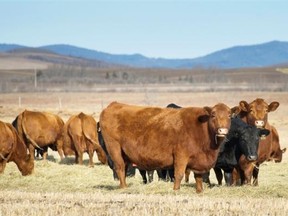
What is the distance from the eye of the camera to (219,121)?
39.3 ft

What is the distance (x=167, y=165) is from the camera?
41.0 ft

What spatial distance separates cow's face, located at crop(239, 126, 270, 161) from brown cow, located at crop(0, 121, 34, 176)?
5.34m

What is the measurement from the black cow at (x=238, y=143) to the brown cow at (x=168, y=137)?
1.21 metres

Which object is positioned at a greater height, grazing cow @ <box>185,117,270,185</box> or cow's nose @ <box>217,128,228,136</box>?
cow's nose @ <box>217,128,228,136</box>

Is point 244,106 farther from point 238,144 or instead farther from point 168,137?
point 168,137

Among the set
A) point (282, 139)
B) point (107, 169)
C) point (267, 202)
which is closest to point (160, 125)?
point (267, 202)

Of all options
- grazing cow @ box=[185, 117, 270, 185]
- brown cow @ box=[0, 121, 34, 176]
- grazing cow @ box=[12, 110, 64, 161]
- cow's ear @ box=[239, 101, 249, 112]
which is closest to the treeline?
→ grazing cow @ box=[12, 110, 64, 161]

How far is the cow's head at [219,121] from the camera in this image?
11891mm

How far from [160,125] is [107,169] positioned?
555cm

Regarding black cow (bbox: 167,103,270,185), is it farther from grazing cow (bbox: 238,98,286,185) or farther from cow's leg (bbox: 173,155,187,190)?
cow's leg (bbox: 173,155,187,190)

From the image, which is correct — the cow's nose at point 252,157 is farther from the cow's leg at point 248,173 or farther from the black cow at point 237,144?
the cow's leg at point 248,173

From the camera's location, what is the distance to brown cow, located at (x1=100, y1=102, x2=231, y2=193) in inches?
483

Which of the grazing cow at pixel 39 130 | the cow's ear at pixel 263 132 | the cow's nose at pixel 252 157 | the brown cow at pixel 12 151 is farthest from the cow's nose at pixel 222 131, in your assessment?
the grazing cow at pixel 39 130

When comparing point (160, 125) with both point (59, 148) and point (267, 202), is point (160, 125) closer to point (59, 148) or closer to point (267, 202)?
point (267, 202)
